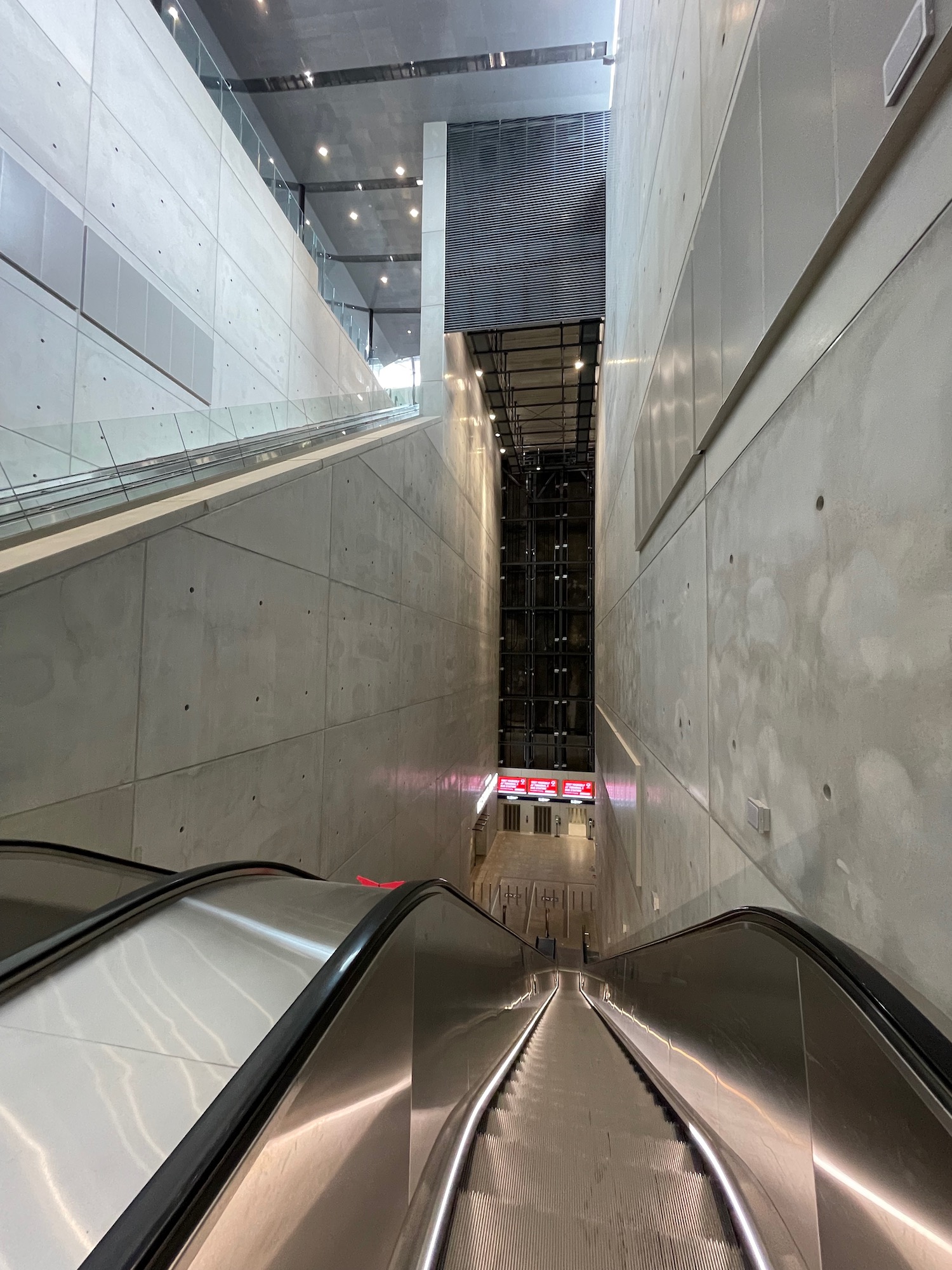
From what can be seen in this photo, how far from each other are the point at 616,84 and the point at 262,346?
6.95 meters

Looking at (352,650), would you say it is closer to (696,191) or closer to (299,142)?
(696,191)

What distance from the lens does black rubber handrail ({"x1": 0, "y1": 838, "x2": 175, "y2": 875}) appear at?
83.7 inches

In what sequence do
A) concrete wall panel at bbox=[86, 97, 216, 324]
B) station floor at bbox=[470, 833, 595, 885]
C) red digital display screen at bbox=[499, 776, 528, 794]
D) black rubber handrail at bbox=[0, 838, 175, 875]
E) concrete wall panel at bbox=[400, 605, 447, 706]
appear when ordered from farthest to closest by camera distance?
red digital display screen at bbox=[499, 776, 528, 794] < station floor at bbox=[470, 833, 595, 885] < concrete wall panel at bbox=[400, 605, 447, 706] < concrete wall panel at bbox=[86, 97, 216, 324] < black rubber handrail at bbox=[0, 838, 175, 875]

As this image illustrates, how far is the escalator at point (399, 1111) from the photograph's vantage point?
748 millimetres

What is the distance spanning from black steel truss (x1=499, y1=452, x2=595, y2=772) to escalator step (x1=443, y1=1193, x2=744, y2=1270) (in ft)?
64.0

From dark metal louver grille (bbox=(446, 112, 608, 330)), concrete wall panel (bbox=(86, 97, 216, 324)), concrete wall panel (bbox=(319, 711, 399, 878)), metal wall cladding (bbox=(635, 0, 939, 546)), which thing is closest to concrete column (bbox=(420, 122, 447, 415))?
dark metal louver grille (bbox=(446, 112, 608, 330))

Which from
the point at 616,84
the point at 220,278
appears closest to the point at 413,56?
the point at 616,84

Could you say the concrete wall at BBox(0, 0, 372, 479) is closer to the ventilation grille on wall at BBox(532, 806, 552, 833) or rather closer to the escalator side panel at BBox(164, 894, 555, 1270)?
the escalator side panel at BBox(164, 894, 555, 1270)

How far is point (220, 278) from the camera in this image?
8.91 meters

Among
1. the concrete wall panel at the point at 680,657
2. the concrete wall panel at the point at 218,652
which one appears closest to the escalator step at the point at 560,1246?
the concrete wall panel at the point at 680,657

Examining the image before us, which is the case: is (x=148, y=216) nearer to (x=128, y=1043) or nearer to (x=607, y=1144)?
(x=128, y=1043)

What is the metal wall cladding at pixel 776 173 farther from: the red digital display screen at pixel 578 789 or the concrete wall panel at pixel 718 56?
the red digital display screen at pixel 578 789

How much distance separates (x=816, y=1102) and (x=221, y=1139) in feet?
3.57

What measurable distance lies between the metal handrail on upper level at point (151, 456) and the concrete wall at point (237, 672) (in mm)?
239
